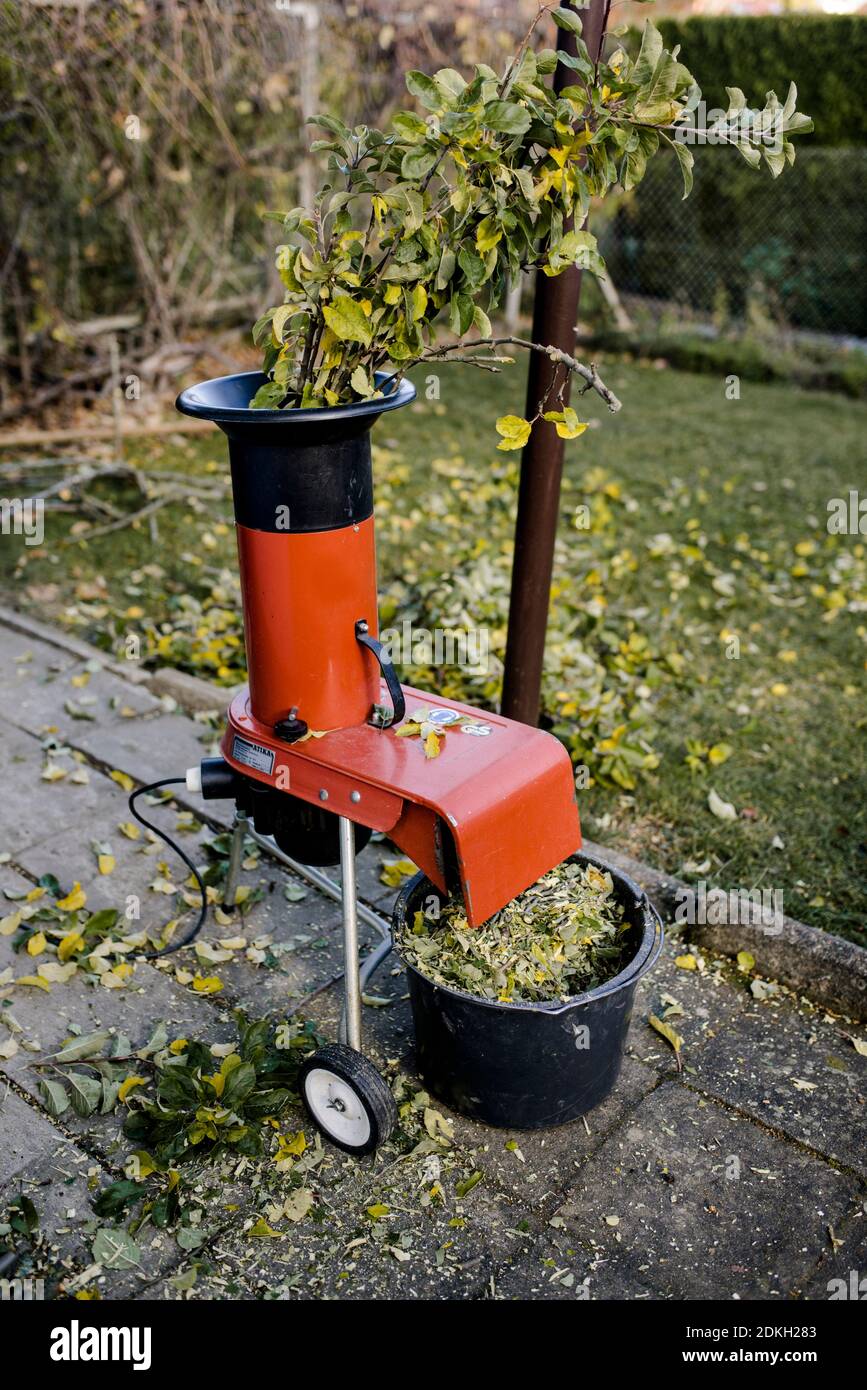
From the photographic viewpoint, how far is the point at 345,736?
94.9 inches

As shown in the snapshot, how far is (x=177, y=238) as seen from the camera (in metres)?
7.86

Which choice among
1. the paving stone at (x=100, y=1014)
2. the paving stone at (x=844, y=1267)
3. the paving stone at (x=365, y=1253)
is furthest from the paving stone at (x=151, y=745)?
the paving stone at (x=844, y=1267)

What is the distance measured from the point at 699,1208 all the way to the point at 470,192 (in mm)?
2107

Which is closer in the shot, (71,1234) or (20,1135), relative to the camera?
(71,1234)

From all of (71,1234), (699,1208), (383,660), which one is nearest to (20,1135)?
(71,1234)

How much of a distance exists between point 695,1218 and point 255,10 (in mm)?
7359

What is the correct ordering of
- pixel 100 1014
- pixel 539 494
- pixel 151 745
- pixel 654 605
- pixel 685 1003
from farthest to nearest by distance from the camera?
1. pixel 654 605
2. pixel 151 745
3. pixel 539 494
4. pixel 685 1003
5. pixel 100 1014

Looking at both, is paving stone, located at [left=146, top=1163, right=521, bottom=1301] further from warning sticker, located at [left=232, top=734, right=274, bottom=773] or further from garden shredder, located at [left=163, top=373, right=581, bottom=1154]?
warning sticker, located at [left=232, top=734, right=274, bottom=773]

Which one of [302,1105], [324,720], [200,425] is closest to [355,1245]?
[302,1105]

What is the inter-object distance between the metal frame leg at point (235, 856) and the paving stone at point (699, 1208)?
3.86 feet

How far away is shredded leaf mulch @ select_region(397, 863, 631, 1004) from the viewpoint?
2371 millimetres

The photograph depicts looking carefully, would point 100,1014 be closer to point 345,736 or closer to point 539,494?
point 345,736

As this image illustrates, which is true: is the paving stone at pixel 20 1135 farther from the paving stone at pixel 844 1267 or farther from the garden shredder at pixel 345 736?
the paving stone at pixel 844 1267

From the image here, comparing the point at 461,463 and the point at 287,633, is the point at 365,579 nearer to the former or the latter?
the point at 287,633
